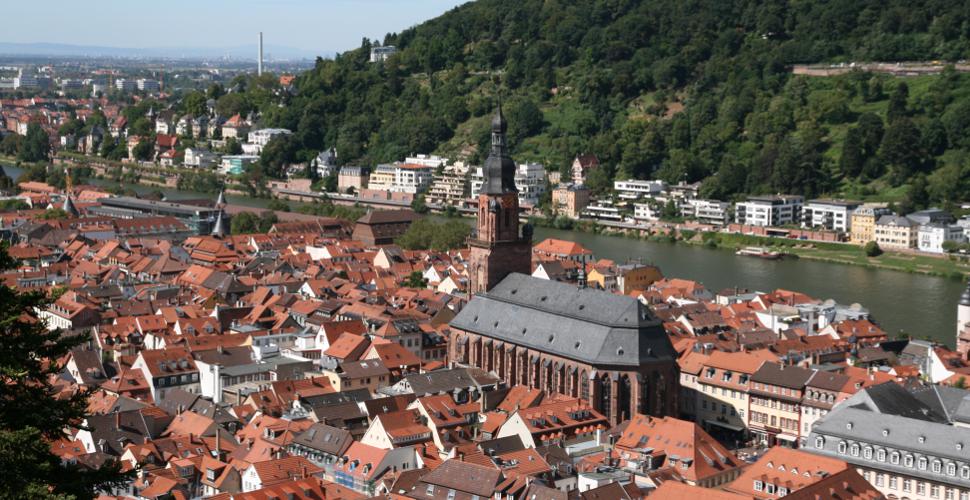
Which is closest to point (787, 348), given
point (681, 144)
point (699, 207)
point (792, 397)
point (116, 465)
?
point (792, 397)

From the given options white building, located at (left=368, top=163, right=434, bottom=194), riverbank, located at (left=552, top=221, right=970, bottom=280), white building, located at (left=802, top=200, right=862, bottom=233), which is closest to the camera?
riverbank, located at (left=552, top=221, right=970, bottom=280)

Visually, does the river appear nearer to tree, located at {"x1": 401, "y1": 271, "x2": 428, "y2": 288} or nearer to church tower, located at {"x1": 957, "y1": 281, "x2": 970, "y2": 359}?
church tower, located at {"x1": 957, "y1": 281, "x2": 970, "y2": 359}

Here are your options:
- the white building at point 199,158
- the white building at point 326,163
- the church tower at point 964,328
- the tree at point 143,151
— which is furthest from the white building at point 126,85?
the church tower at point 964,328

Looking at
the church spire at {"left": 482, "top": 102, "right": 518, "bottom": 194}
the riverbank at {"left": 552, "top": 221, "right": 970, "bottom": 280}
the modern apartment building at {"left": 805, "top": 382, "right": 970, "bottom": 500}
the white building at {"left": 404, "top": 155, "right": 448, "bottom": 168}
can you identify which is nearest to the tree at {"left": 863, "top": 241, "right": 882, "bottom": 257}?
the riverbank at {"left": 552, "top": 221, "right": 970, "bottom": 280}

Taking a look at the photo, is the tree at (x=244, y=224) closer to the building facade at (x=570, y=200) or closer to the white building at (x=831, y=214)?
the building facade at (x=570, y=200)

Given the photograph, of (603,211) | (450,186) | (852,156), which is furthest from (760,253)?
(450,186)

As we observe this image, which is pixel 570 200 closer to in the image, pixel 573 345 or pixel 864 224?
pixel 864 224
